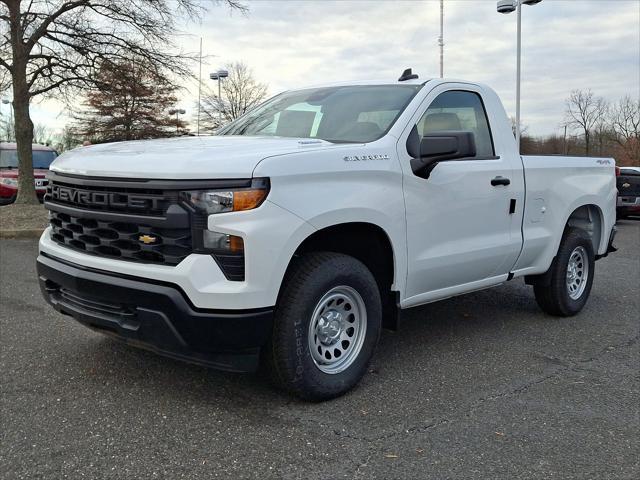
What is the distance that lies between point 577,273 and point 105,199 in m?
4.50

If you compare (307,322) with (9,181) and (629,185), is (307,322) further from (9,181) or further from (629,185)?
(9,181)

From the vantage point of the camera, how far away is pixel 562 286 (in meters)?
5.56

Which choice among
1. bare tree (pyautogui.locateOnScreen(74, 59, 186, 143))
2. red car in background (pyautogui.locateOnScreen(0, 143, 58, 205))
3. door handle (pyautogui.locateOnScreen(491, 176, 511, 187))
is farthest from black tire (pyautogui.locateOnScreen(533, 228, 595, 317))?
bare tree (pyautogui.locateOnScreen(74, 59, 186, 143))

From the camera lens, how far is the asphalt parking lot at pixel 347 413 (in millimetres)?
2873

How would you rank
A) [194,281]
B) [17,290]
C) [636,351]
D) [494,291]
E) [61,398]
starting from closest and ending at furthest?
[194,281], [61,398], [636,351], [17,290], [494,291]

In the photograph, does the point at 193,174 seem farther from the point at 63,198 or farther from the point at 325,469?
the point at 325,469

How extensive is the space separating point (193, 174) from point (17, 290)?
429cm

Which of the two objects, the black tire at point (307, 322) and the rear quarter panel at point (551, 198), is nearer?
the black tire at point (307, 322)

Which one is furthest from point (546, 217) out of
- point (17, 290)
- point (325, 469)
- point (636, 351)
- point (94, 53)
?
point (94, 53)

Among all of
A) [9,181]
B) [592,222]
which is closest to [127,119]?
[9,181]

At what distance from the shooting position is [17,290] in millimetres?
6395

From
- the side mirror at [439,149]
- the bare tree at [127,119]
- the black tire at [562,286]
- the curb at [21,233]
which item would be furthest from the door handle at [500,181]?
the bare tree at [127,119]

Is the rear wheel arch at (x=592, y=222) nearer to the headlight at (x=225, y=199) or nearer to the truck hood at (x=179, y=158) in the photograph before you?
the truck hood at (x=179, y=158)

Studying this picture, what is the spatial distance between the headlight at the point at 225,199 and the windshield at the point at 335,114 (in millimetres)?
1078
